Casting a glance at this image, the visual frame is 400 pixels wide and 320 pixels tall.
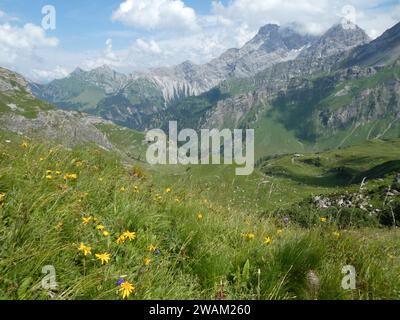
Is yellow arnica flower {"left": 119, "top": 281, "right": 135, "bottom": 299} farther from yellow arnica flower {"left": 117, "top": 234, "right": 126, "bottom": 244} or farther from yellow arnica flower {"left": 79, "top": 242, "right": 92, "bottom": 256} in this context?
yellow arnica flower {"left": 117, "top": 234, "right": 126, "bottom": 244}

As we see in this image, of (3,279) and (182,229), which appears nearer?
(3,279)

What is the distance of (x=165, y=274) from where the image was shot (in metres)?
4.80

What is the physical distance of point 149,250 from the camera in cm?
510

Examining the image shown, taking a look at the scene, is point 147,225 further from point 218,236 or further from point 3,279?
point 3,279

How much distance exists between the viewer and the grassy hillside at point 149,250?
3924 millimetres

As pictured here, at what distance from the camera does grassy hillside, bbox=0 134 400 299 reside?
12.9ft

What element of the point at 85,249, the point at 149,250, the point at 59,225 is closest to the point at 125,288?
the point at 85,249

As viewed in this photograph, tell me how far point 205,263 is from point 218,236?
1219 mm

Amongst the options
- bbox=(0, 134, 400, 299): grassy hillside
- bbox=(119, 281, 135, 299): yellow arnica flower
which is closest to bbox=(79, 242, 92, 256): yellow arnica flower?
bbox=(0, 134, 400, 299): grassy hillside

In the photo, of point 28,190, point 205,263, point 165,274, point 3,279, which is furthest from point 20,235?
point 205,263

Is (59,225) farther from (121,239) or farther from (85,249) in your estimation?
(121,239)

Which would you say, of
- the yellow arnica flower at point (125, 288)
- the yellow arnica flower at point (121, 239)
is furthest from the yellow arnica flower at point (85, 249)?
the yellow arnica flower at point (125, 288)

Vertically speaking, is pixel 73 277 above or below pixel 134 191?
below
